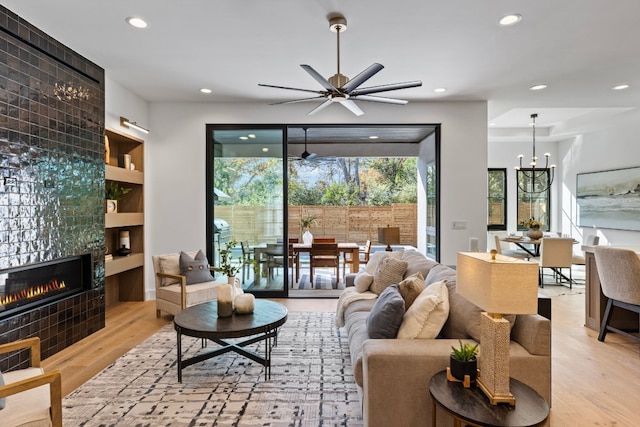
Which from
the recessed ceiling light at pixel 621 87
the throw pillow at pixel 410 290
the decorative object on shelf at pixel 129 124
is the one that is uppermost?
the recessed ceiling light at pixel 621 87

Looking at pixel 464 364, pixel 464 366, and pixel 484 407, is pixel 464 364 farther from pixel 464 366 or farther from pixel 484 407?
pixel 484 407

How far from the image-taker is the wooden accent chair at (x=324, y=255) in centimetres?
623

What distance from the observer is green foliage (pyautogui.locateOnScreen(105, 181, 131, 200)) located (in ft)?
15.7

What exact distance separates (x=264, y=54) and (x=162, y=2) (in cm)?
114

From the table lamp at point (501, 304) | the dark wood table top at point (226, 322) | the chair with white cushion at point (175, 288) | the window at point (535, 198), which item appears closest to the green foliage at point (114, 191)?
the chair with white cushion at point (175, 288)

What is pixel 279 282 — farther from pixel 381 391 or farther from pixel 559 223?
pixel 559 223

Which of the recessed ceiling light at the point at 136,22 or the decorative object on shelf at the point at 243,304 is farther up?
the recessed ceiling light at the point at 136,22

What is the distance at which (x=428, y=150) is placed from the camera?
6730 millimetres

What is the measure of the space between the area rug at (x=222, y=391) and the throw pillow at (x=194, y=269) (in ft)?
3.61

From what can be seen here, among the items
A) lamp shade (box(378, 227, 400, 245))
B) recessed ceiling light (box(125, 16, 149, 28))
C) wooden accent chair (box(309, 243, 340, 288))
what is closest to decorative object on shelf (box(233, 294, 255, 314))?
recessed ceiling light (box(125, 16, 149, 28))

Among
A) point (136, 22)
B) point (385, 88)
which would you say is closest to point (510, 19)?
point (385, 88)

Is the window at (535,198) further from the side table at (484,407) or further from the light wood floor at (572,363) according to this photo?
the side table at (484,407)

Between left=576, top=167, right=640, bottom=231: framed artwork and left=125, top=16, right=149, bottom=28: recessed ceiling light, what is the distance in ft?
26.0

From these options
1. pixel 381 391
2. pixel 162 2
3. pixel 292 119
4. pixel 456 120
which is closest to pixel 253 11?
pixel 162 2
